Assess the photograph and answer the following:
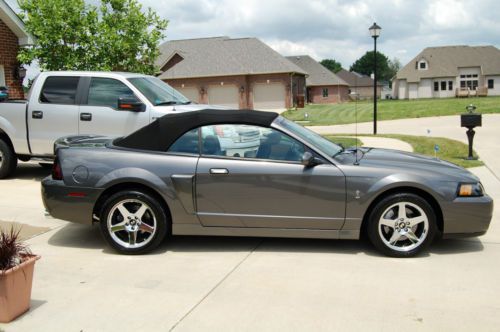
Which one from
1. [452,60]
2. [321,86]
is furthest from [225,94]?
[452,60]

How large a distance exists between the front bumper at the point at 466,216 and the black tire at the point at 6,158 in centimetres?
770

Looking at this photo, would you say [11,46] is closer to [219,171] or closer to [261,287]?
[219,171]

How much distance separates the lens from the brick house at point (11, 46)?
44.0 feet

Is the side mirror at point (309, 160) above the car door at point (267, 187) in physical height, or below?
above

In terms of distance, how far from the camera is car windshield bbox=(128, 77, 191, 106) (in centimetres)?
905

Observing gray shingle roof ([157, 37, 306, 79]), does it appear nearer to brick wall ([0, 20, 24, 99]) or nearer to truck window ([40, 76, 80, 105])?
brick wall ([0, 20, 24, 99])

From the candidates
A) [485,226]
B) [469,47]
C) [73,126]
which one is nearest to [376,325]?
[485,226]

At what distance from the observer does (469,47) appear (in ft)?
234

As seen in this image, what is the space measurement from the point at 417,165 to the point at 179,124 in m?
2.60

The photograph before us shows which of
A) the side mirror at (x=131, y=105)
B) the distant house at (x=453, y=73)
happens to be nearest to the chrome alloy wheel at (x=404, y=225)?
the side mirror at (x=131, y=105)

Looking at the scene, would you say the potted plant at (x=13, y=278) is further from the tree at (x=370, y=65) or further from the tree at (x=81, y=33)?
the tree at (x=370, y=65)

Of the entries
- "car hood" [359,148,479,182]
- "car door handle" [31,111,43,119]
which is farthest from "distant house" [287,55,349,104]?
"car hood" [359,148,479,182]

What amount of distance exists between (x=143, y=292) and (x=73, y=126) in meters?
5.26

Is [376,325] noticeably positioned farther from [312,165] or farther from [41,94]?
[41,94]
